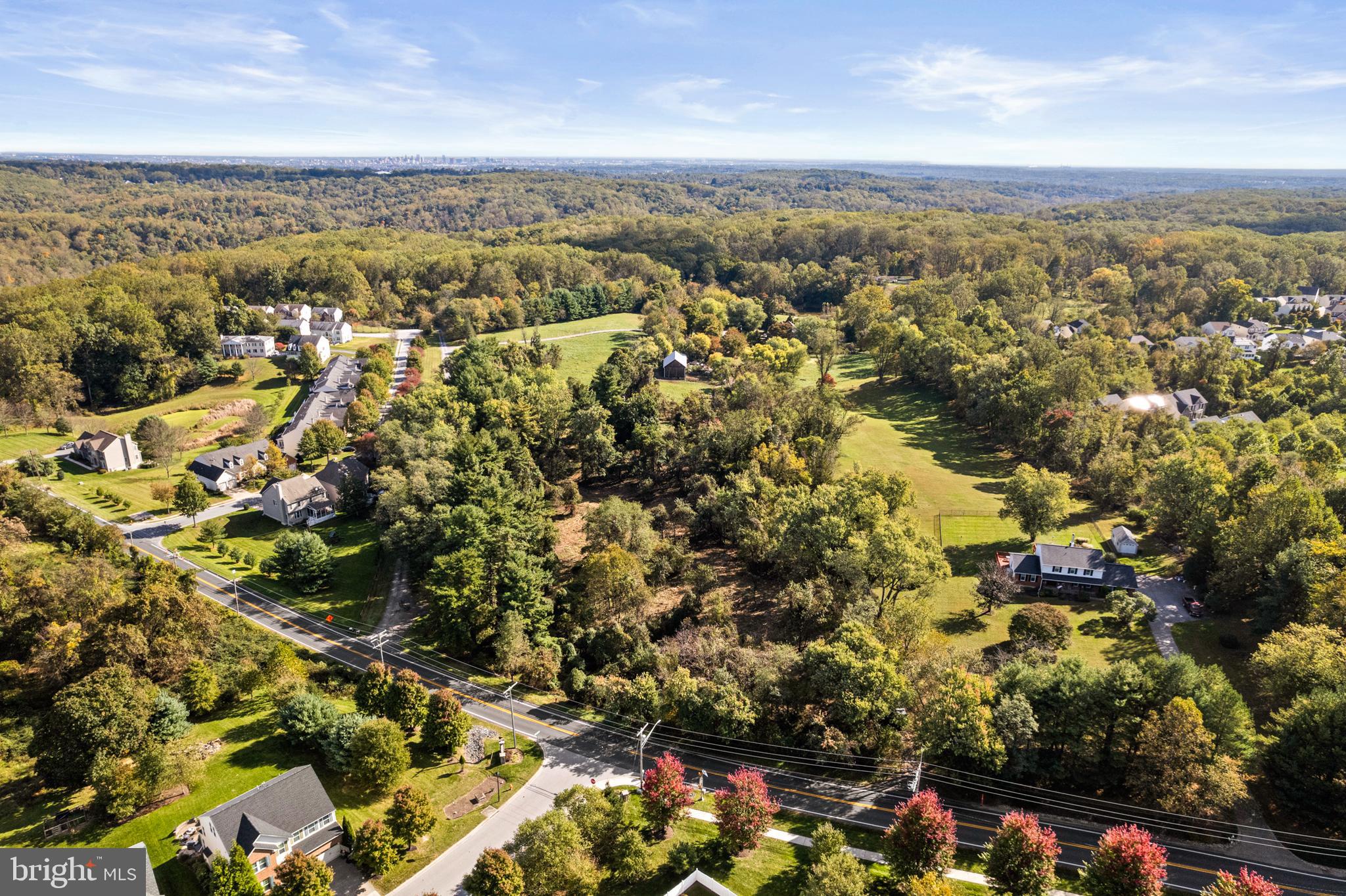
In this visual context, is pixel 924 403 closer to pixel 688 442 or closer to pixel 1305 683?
pixel 688 442

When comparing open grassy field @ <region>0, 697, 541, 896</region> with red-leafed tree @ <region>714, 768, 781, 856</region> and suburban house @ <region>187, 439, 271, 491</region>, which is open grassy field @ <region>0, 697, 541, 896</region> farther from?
suburban house @ <region>187, 439, 271, 491</region>

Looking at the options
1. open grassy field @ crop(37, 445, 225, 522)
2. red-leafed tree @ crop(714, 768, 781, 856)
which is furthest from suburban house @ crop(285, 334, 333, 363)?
red-leafed tree @ crop(714, 768, 781, 856)

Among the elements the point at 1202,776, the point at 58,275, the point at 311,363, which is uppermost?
the point at 58,275

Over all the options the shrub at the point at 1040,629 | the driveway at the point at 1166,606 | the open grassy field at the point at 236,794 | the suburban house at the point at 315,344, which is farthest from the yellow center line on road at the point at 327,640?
the suburban house at the point at 315,344

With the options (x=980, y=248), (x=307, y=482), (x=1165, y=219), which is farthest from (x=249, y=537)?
(x=1165, y=219)

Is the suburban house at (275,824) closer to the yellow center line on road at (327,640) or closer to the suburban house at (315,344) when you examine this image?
the yellow center line on road at (327,640)

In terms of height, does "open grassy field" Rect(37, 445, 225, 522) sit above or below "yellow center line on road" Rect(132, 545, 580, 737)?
above

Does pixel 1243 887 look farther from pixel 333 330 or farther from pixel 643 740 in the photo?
pixel 333 330
